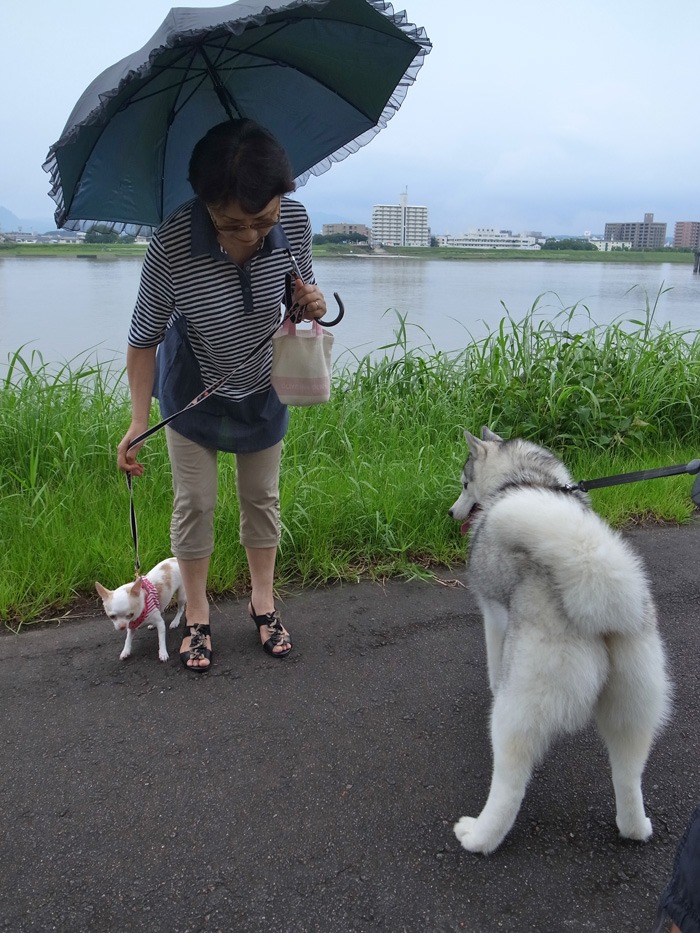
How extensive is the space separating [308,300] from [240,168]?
22.6 inches

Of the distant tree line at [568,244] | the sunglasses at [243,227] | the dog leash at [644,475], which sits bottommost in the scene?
the dog leash at [644,475]

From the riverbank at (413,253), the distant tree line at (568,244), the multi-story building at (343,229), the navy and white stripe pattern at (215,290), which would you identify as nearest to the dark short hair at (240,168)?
the navy and white stripe pattern at (215,290)

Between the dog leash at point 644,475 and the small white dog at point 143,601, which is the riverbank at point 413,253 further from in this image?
the dog leash at point 644,475

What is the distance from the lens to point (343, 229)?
298 inches

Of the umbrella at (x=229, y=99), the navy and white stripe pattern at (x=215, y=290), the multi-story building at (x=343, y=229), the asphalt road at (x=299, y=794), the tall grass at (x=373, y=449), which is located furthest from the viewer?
the multi-story building at (x=343, y=229)

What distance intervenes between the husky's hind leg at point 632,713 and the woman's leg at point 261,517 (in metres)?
1.45

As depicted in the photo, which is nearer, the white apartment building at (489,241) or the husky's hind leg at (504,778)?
the husky's hind leg at (504,778)

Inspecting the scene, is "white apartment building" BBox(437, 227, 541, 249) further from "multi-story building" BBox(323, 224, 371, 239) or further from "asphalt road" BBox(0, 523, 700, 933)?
"asphalt road" BBox(0, 523, 700, 933)

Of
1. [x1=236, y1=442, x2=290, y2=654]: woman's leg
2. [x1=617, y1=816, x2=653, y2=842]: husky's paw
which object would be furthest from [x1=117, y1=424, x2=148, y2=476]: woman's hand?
[x1=617, y1=816, x2=653, y2=842]: husky's paw

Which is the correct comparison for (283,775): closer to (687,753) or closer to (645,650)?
(645,650)

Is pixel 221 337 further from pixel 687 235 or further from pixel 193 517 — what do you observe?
pixel 687 235

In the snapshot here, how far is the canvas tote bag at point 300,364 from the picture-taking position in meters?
2.50

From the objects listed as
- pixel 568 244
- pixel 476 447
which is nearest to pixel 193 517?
pixel 476 447

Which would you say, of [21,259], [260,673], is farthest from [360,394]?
[21,259]
